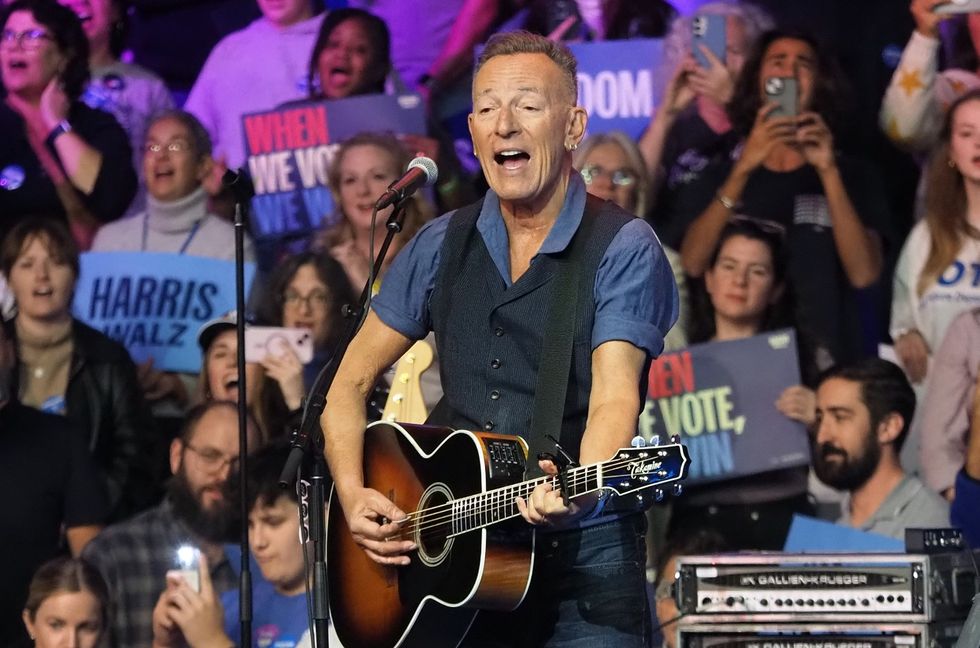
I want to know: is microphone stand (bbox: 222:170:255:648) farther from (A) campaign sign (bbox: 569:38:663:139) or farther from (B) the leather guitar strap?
(A) campaign sign (bbox: 569:38:663:139)

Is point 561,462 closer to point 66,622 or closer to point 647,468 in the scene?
point 647,468

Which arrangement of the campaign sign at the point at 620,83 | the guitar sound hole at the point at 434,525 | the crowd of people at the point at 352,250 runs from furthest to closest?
1. the campaign sign at the point at 620,83
2. the crowd of people at the point at 352,250
3. the guitar sound hole at the point at 434,525

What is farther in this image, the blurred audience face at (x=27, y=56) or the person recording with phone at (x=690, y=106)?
the blurred audience face at (x=27, y=56)

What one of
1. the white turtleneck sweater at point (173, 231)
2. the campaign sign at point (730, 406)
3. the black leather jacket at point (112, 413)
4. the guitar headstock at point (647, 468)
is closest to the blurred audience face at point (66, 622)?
the black leather jacket at point (112, 413)

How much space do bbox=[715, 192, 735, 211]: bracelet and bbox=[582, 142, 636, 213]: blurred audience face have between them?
15.1 inches

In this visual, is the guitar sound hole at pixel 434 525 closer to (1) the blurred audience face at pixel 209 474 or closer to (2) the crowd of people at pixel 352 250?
(2) the crowd of people at pixel 352 250

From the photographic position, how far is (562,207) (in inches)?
146

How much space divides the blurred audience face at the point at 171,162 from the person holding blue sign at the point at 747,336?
263 centimetres

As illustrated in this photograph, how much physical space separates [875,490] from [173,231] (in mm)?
Result: 3636

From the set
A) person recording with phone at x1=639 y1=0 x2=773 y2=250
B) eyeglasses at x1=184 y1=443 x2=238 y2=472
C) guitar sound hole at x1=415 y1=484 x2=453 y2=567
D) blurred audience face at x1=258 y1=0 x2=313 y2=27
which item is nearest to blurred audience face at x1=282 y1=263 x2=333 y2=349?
eyeglasses at x1=184 y1=443 x2=238 y2=472

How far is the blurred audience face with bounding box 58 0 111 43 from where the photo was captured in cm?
780

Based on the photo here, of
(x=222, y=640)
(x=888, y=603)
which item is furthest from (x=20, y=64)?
(x=888, y=603)

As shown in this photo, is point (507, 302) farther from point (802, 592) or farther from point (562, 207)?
point (802, 592)

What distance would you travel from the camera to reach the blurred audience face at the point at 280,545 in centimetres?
680
